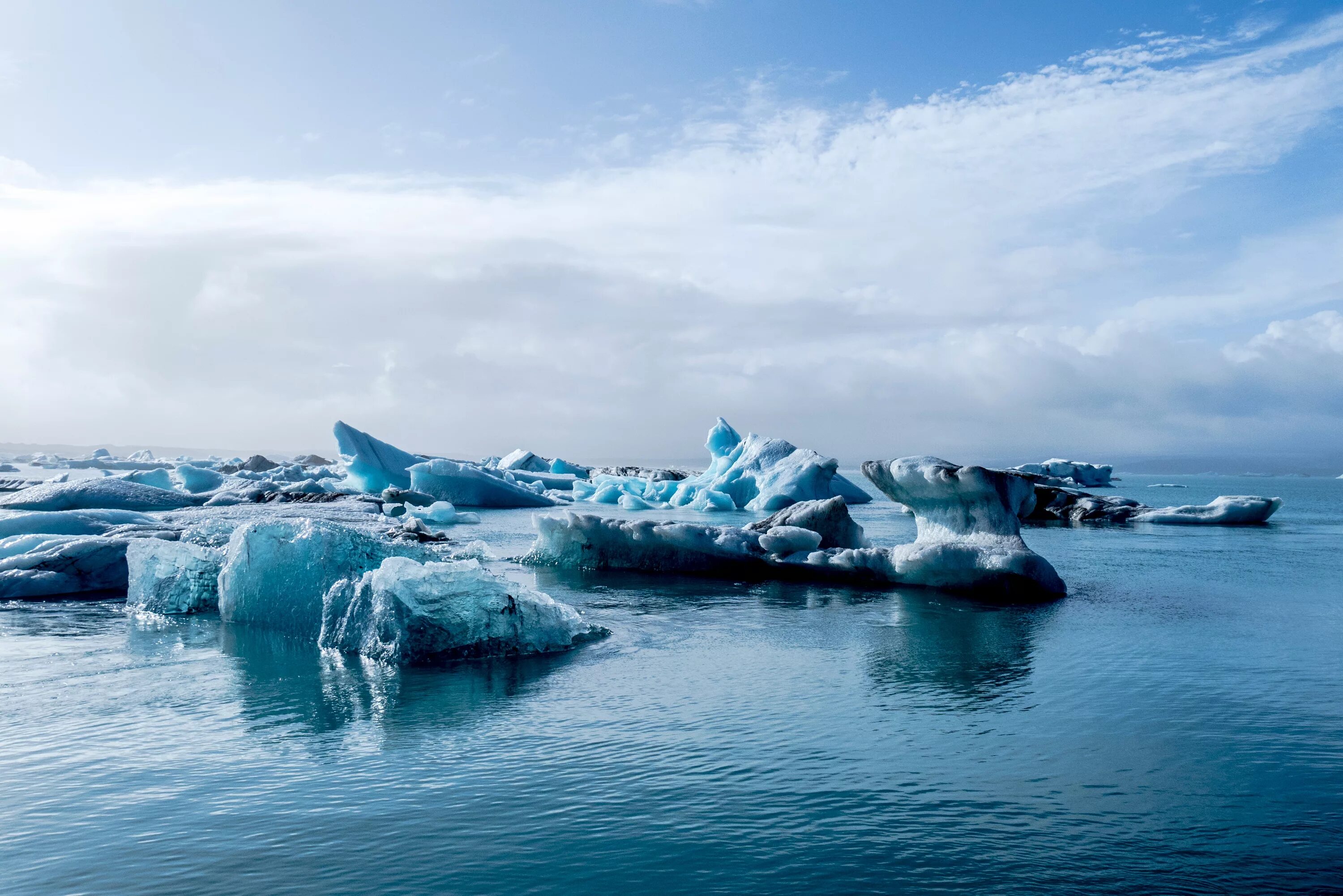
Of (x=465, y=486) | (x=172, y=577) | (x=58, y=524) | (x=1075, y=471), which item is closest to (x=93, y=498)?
(x=58, y=524)

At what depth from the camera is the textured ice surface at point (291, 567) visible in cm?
828

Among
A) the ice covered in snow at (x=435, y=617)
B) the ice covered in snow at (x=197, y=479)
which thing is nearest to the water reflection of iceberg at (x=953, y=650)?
the ice covered in snow at (x=435, y=617)

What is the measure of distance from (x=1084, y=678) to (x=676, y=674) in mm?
2978

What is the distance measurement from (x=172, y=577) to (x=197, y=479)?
19.5 m

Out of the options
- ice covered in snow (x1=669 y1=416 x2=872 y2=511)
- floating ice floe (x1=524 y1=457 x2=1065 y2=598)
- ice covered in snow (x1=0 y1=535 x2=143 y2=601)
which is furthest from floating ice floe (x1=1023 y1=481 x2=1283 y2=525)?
ice covered in snow (x1=0 y1=535 x2=143 y2=601)

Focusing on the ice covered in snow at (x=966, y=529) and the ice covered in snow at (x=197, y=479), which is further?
the ice covered in snow at (x=197, y=479)

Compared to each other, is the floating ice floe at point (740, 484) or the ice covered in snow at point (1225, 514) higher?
the floating ice floe at point (740, 484)

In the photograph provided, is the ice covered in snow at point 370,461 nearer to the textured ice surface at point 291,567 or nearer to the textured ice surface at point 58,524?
the textured ice surface at point 58,524

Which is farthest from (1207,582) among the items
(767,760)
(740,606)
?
(767,760)

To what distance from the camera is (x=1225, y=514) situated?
2458 cm

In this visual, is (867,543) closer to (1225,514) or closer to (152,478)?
(1225,514)

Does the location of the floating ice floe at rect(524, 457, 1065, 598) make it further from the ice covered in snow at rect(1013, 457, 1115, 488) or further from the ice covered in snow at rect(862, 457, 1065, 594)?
the ice covered in snow at rect(1013, 457, 1115, 488)

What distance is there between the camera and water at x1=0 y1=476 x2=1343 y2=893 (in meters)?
3.59

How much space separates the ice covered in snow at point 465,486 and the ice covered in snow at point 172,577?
686 inches
